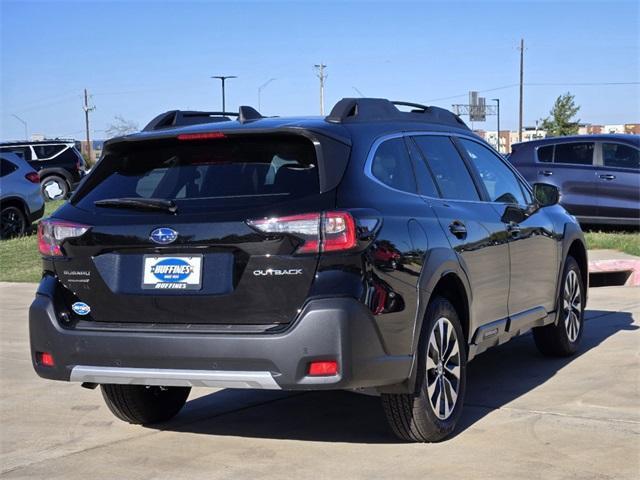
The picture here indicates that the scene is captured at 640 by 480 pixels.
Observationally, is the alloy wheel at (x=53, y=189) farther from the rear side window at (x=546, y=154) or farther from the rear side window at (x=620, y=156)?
the rear side window at (x=620, y=156)

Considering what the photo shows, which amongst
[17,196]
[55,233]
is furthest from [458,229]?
[17,196]

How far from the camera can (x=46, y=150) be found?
3278 centimetres

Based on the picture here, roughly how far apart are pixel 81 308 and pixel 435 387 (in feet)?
6.15

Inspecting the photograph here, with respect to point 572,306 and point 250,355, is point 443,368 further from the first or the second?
point 572,306

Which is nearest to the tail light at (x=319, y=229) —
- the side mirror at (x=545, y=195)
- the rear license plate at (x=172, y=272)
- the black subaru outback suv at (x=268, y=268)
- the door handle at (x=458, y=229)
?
the black subaru outback suv at (x=268, y=268)

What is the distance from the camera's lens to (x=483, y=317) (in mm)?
6207

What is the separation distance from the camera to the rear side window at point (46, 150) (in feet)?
107

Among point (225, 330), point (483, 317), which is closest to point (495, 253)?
point (483, 317)

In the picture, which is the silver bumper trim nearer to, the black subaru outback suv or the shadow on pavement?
the black subaru outback suv

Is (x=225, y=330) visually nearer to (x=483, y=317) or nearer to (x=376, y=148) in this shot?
(x=376, y=148)

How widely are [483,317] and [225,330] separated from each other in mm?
1955

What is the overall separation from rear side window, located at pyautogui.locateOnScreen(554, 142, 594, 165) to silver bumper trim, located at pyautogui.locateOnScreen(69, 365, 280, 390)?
13.6 m

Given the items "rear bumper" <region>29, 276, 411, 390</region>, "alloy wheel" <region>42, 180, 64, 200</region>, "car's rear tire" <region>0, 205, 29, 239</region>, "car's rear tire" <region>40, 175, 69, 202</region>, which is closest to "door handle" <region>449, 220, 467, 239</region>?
"rear bumper" <region>29, 276, 411, 390</region>

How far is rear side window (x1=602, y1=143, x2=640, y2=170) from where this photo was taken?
56.0 feet
